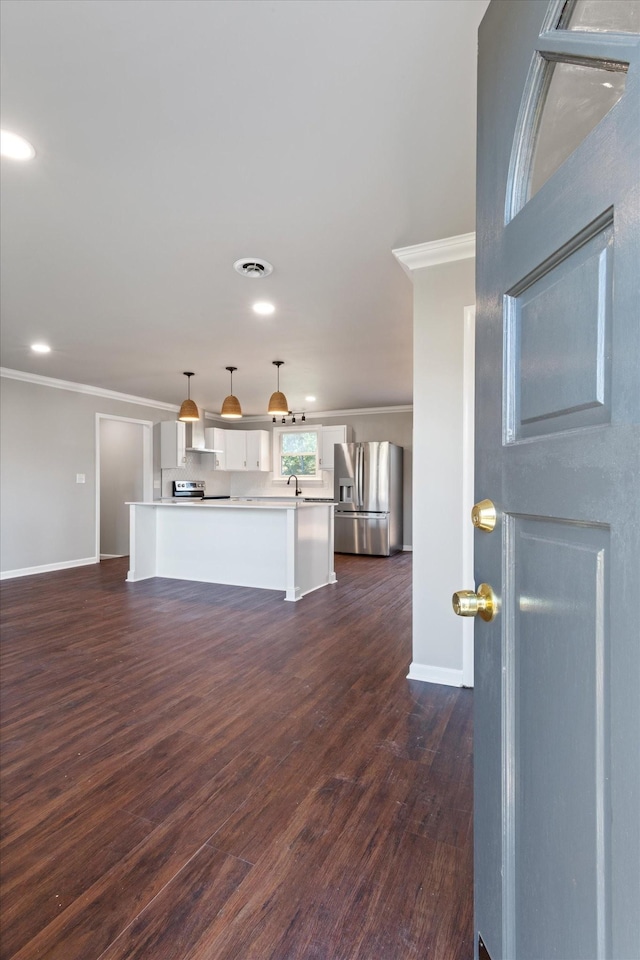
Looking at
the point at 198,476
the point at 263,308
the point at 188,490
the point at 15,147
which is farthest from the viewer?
the point at 198,476

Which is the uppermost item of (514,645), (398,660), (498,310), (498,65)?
(498,65)

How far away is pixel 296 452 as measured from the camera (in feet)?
28.0

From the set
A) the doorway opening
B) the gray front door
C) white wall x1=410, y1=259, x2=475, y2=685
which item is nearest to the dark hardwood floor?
white wall x1=410, y1=259, x2=475, y2=685

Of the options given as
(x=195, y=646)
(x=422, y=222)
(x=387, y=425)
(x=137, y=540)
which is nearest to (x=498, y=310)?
(x=422, y=222)

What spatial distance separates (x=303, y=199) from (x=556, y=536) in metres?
2.08

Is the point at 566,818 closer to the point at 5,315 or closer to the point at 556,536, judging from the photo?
the point at 556,536

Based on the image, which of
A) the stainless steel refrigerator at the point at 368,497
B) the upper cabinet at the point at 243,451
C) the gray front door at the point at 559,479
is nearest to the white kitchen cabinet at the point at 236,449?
the upper cabinet at the point at 243,451

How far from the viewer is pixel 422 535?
2.61 m

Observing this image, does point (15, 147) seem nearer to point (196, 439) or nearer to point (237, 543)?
point (237, 543)

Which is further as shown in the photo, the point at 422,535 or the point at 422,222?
the point at 422,535

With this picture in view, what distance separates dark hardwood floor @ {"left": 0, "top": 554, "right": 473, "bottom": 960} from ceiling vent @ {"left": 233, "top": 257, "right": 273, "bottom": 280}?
7.92ft

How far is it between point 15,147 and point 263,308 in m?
1.80

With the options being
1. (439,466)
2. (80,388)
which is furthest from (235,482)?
(439,466)

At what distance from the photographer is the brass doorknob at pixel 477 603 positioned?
72cm
